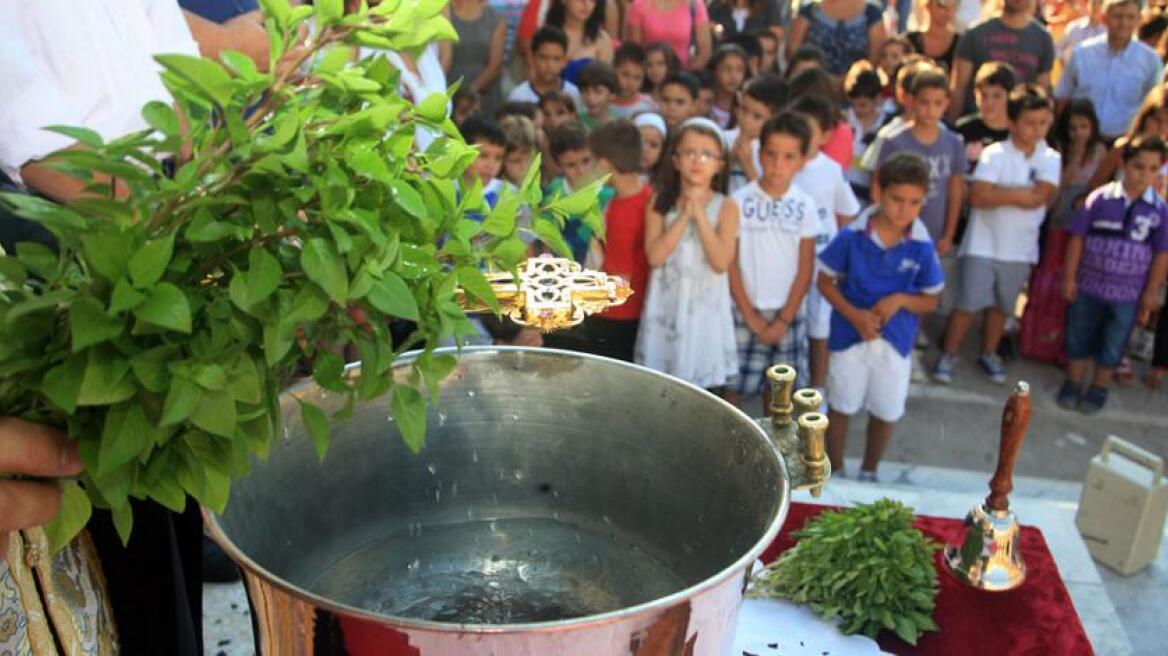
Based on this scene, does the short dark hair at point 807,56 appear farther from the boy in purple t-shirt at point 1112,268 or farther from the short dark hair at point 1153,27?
the short dark hair at point 1153,27

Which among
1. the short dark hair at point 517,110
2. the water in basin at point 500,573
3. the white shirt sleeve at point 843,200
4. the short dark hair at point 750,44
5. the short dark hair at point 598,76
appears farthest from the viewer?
the short dark hair at point 750,44

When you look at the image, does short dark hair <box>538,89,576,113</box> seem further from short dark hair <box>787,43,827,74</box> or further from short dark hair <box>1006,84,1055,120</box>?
short dark hair <box>1006,84,1055,120</box>

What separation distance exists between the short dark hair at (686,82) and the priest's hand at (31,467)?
4125 mm

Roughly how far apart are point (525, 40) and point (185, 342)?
15.7 feet

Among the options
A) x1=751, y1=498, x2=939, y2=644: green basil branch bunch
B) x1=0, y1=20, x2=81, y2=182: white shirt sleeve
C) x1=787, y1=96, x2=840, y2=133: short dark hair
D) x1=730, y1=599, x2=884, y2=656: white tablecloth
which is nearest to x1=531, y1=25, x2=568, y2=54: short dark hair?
x1=787, y1=96, x2=840, y2=133: short dark hair

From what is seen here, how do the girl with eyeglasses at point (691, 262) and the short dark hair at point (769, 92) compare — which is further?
the short dark hair at point (769, 92)

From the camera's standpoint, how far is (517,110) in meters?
4.42

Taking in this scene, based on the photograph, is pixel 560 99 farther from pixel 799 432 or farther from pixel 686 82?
pixel 799 432

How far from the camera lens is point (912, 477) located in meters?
4.06

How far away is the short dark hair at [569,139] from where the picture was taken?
4.11m

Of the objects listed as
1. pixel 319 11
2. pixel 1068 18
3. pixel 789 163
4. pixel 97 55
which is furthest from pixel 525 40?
pixel 319 11

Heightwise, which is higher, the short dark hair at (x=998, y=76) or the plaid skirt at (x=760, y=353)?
the short dark hair at (x=998, y=76)

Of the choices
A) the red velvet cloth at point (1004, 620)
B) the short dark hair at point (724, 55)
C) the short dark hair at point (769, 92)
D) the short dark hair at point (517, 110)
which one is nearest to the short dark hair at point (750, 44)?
the short dark hair at point (724, 55)

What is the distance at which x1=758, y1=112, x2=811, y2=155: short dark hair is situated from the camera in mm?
3939
